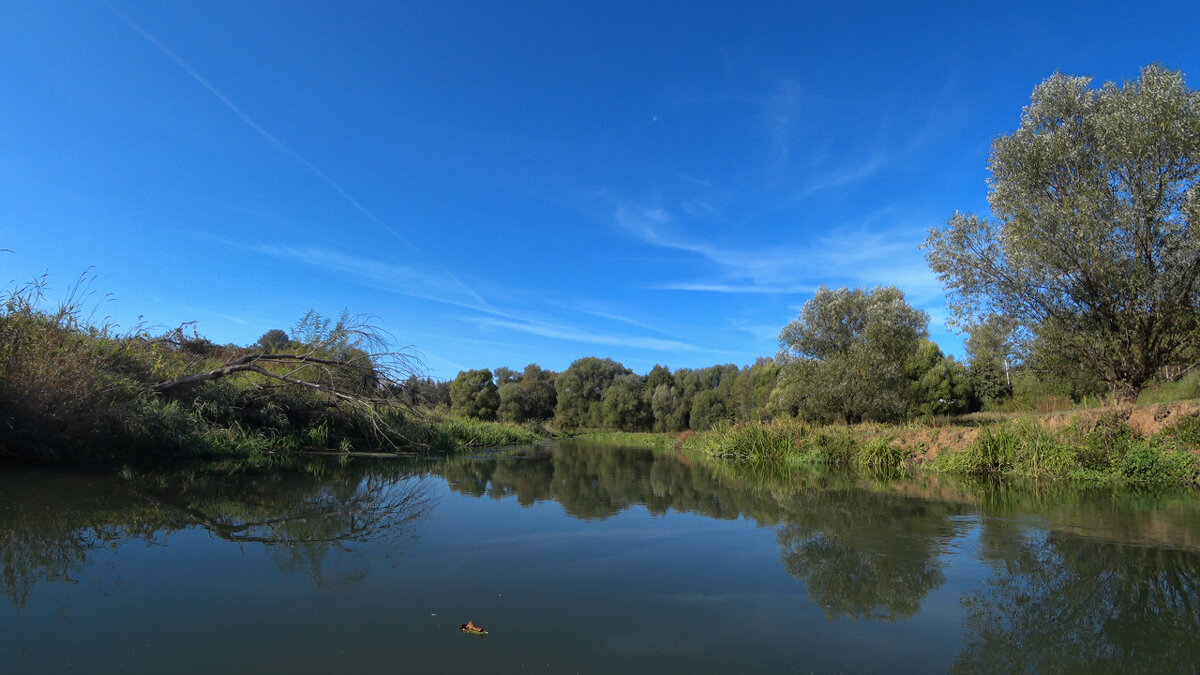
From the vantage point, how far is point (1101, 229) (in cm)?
1309

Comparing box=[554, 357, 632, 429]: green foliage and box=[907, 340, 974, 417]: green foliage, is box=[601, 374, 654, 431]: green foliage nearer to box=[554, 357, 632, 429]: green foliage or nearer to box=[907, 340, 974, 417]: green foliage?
box=[554, 357, 632, 429]: green foliage

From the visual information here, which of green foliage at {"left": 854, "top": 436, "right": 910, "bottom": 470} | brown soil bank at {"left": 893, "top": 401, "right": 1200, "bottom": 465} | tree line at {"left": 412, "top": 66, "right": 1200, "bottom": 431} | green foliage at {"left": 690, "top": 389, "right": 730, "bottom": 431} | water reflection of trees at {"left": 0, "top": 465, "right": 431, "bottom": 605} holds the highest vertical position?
tree line at {"left": 412, "top": 66, "right": 1200, "bottom": 431}

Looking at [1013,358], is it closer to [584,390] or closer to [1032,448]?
[1032,448]

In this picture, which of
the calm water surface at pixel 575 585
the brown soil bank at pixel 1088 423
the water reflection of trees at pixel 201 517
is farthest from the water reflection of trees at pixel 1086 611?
the brown soil bank at pixel 1088 423

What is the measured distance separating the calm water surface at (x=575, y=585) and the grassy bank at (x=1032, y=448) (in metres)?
3.67

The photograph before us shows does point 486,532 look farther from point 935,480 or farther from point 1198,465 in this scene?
point 1198,465

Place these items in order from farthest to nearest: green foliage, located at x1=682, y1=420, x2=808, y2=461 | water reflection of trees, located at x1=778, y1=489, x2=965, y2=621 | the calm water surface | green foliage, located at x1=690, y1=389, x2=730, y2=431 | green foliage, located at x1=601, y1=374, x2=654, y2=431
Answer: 1. green foliage, located at x1=601, y1=374, x2=654, y2=431
2. green foliage, located at x1=690, y1=389, x2=730, y2=431
3. green foliage, located at x1=682, y1=420, x2=808, y2=461
4. water reflection of trees, located at x1=778, y1=489, x2=965, y2=621
5. the calm water surface

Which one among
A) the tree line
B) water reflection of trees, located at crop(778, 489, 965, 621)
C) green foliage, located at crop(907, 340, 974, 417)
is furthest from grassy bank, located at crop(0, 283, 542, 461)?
green foliage, located at crop(907, 340, 974, 417)

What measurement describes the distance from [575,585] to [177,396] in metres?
12.5

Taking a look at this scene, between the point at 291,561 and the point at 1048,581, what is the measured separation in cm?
A: 599

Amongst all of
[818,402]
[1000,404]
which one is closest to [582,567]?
[818,402]

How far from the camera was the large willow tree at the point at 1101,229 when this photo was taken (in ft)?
42.3

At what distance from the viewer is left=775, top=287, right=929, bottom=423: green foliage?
71.1 feet

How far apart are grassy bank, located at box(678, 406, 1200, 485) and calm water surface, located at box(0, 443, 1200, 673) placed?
12.0ft
